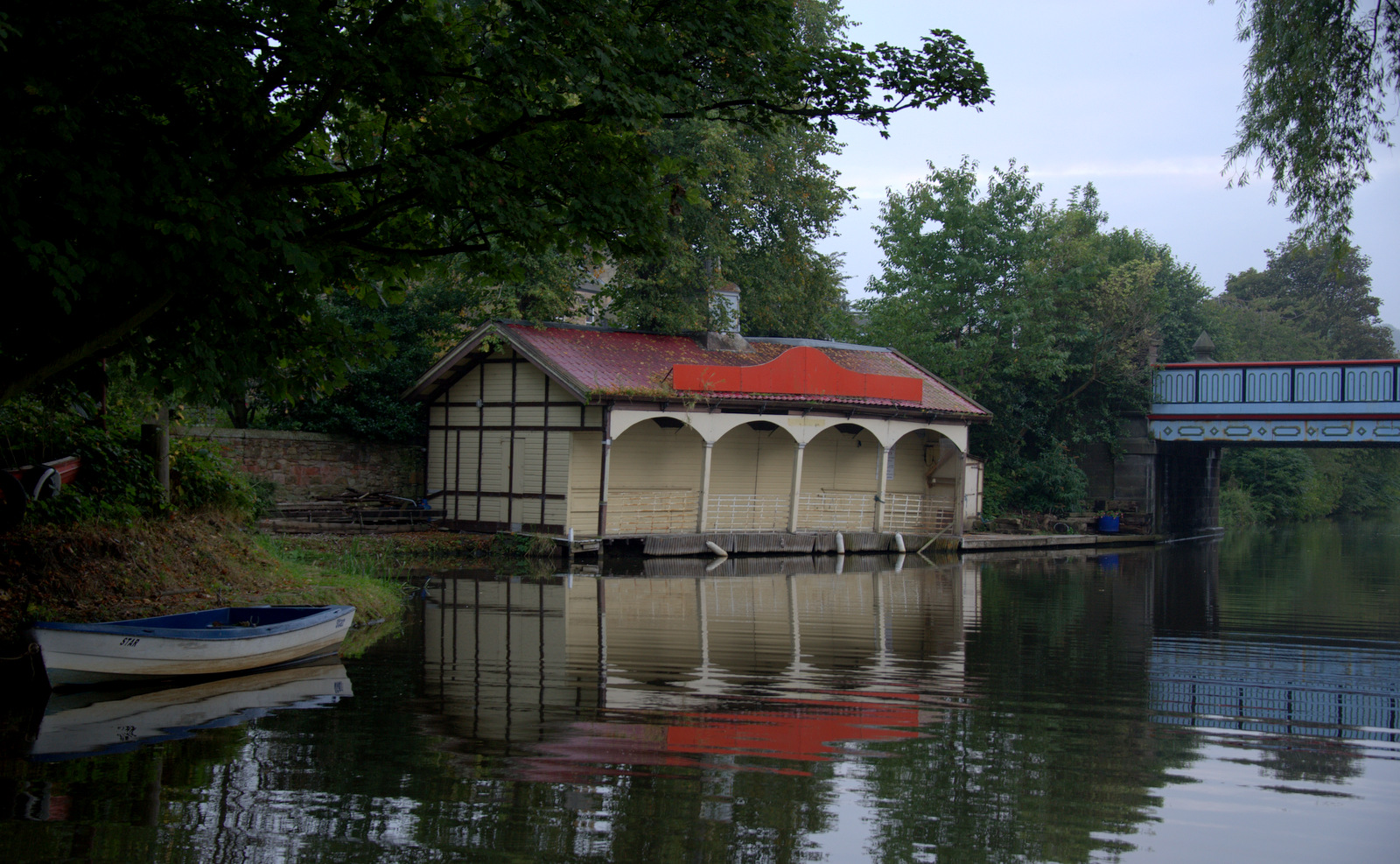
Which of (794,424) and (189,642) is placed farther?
(794,424)

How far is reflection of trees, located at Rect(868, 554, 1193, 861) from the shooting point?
623cm

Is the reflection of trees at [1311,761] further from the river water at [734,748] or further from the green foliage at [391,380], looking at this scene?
the green foliage at [391,380]

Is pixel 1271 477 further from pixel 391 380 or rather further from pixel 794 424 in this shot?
pixel 391 380

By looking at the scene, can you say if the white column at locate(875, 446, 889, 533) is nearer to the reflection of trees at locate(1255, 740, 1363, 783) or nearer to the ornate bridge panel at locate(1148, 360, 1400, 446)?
the ornate bridge panel at locate(1148, 360, 1400, 446)

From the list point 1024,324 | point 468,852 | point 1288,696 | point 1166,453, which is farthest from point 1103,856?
point 1166,453

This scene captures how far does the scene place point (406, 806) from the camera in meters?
6.50

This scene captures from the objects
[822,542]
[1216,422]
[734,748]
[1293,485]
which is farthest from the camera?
[1293,485]

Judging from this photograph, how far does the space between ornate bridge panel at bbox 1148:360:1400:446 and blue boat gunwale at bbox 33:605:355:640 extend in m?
31.1

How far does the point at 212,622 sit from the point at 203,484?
3.89 metres

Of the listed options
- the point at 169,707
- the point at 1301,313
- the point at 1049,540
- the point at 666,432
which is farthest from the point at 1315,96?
the point at 1301,313

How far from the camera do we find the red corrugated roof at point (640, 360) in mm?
23609

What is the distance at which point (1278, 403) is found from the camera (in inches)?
1361

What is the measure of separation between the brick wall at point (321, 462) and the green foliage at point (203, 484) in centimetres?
826

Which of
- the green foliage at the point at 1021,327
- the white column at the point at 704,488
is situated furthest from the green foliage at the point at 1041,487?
the white column at the point at 704,488
